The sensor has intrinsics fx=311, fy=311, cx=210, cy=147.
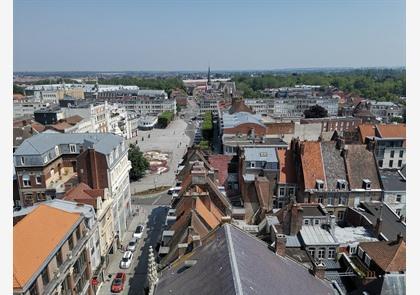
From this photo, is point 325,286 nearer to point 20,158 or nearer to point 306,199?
point 306,199

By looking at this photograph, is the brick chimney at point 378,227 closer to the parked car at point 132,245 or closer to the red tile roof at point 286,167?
the red tile roof at point 286,167

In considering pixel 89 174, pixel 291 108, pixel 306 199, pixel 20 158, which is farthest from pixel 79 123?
pixel 291 108

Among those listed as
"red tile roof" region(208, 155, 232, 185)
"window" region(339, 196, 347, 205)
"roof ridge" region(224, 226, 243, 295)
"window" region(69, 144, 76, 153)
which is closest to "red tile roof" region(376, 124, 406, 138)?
"window" region(339, 196, 347, 205)

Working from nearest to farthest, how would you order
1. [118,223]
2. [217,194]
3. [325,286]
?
1. [325,286]
2. [217,194]
3. [118,223]

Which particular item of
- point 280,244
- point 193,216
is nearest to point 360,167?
point 280,244

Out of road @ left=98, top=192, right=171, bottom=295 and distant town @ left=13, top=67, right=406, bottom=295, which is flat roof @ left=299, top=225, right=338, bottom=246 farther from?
road @ left=98, top=192, right=171, bottom=295

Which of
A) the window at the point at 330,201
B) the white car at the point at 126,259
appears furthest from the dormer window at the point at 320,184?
the white car at the point at 126,259
